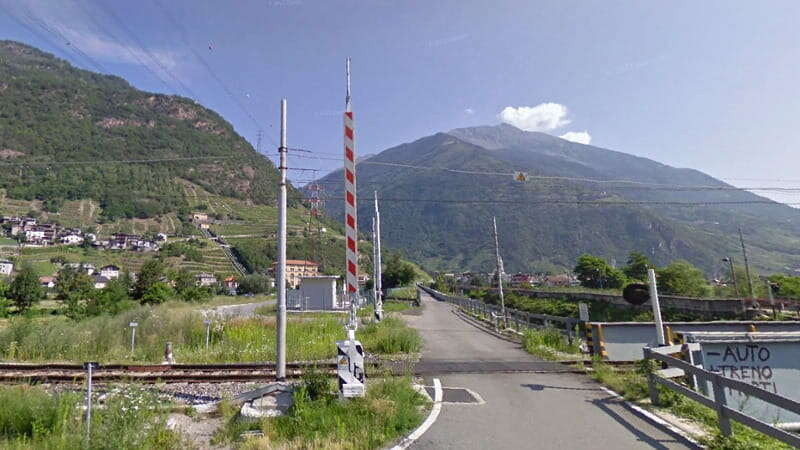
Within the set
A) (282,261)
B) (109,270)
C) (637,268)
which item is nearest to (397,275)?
(637,268)

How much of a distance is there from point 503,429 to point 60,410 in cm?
638

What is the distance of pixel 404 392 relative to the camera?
679 centimetres

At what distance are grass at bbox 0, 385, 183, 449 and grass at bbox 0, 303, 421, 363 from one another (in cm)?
625

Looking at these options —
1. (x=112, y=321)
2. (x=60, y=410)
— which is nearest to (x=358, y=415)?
(x=60, y=410)

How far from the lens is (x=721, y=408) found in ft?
17.2

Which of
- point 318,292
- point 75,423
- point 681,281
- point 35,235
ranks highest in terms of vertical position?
point 35,235

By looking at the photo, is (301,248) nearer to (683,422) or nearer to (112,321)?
(112,321)

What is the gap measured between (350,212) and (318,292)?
35.1 metres

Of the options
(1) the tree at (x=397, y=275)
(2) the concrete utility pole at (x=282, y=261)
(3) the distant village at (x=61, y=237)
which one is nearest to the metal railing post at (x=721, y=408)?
(2) the concrete utility pole at (x=282, y=261)

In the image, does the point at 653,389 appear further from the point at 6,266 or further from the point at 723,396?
the point at 6,266

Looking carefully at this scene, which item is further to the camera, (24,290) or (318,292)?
(24,290)

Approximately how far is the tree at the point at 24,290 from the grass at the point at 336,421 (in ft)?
241

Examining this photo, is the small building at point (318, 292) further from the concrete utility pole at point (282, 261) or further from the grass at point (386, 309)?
the concrete utility pole at point (282, 261)

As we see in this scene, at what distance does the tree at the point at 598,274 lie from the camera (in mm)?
95750
